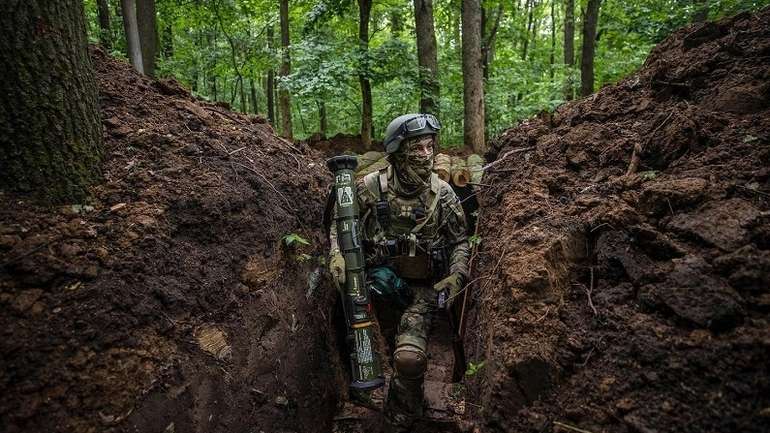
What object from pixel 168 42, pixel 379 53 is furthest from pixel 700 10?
pixel 168 42

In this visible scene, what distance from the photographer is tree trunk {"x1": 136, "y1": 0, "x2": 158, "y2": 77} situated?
7.13 meters

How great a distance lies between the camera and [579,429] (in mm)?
1727

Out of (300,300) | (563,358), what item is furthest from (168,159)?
(563,358)

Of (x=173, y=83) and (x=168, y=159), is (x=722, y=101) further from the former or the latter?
(x=173, y=83)

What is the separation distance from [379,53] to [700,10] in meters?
5.34

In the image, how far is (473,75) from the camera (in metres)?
7.50

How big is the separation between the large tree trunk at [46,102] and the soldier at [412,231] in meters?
2.14

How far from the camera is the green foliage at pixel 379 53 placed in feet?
25.3

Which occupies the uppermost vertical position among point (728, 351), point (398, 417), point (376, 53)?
point (376, 53)

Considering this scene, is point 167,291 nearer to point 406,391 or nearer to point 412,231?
point 406,391

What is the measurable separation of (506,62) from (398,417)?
1252cm

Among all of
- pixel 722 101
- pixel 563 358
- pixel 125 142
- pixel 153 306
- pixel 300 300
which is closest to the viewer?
pixel 563 358

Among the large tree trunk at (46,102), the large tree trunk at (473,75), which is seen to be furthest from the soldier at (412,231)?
the large tree trunk at (473,75)

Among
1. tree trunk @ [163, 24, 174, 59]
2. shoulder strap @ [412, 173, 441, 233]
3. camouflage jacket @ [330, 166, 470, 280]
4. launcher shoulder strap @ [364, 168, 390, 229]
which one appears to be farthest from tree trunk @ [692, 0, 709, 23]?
tree trunk @ [163, 24, 174, 59]
